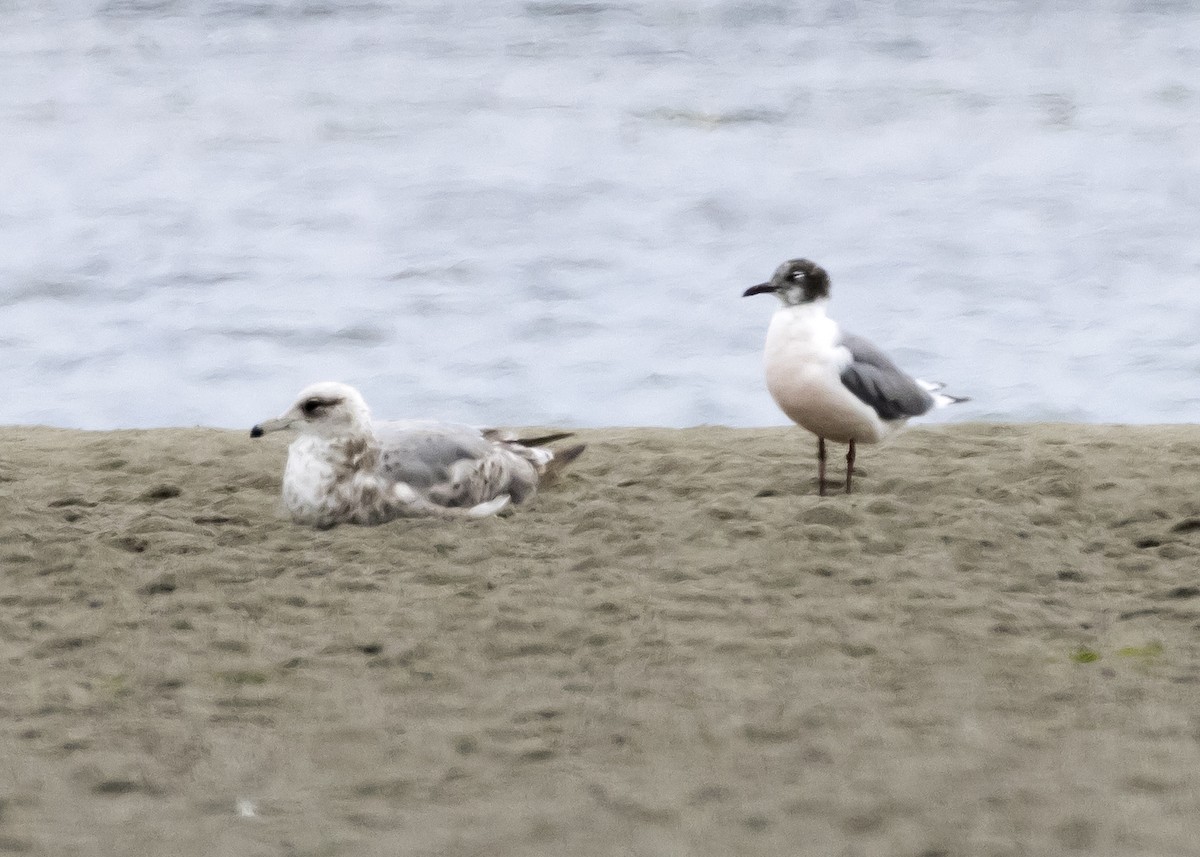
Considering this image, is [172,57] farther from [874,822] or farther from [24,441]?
[874,822]

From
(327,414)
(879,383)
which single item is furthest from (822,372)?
(327,414)

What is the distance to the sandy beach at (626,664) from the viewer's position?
4129 millimetres

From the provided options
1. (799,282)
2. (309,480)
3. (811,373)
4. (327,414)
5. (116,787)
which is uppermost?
(799,282)

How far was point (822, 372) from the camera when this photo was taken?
6.64 m

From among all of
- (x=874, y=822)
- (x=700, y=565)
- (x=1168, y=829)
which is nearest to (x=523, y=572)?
(x=700, y=565)

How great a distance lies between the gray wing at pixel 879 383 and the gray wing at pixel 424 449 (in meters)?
1.44

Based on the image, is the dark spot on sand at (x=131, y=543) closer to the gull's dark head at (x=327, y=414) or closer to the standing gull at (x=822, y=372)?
the gull's dark head at (x=327, y=414)

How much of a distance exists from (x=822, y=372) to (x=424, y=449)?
60.4 inches

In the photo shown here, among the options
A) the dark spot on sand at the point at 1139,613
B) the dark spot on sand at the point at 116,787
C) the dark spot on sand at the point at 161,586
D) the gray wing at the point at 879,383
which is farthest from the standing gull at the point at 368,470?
the dark spot on sand at the point at 1139,613

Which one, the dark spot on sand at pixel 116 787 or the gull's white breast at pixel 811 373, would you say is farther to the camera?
the gull's white breast at pixel 811 373

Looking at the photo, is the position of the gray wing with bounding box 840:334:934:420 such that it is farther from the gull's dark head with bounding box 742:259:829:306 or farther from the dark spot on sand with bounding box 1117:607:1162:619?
the dark spot on sand with bounding box 1117:607:1162:619

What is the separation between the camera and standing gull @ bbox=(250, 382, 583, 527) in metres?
6.56

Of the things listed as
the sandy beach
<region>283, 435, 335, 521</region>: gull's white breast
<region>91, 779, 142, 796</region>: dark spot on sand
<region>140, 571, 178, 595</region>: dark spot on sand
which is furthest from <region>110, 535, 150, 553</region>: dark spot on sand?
<region>91, 779, 142, 796</region>: dark spot on sand

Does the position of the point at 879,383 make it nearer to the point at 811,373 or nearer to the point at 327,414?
the point at 811,373
